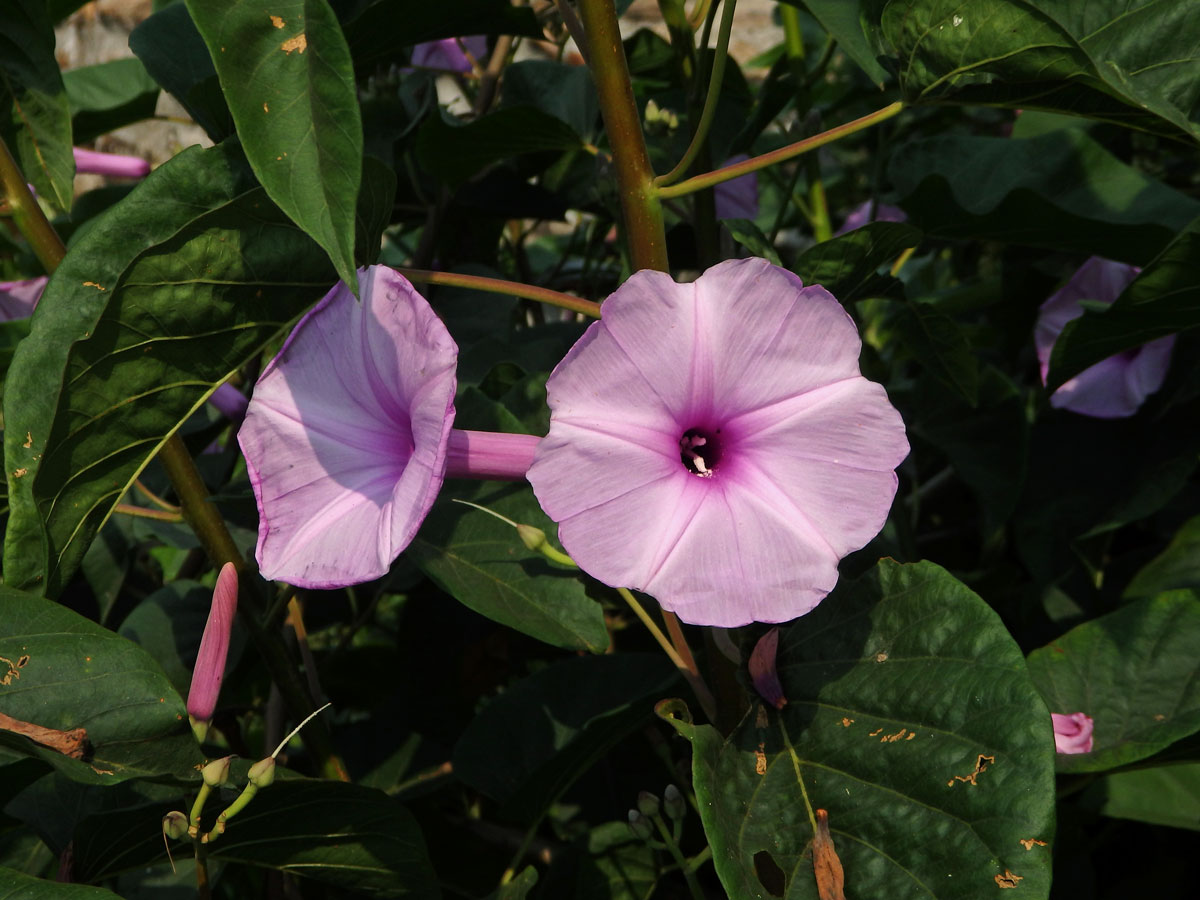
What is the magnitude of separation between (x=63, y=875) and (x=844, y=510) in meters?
0.72

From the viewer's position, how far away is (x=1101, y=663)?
1.04m

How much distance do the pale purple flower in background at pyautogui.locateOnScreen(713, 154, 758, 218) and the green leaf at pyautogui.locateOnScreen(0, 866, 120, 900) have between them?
1.11 m

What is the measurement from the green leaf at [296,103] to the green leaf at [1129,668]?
2.61 feet

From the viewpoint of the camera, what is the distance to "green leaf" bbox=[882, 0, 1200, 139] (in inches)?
27.1

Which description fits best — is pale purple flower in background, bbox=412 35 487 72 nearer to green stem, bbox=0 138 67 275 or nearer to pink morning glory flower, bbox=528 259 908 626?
green stem, bbox=0 138 67 275

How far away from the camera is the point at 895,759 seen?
2.44 feet

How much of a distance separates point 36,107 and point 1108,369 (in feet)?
4.04

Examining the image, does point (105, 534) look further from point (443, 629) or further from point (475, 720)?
point (475, 720)

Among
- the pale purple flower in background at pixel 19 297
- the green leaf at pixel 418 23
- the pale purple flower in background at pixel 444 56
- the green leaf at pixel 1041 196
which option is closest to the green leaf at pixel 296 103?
the green leaf at pixel 418 23

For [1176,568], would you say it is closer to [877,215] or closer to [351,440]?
[877,215]

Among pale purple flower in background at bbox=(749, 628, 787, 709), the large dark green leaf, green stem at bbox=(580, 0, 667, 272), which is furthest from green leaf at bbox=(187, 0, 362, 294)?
pale purple flower in background at bbox=(749, 628, 787, 709)

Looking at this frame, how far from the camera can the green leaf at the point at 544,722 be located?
1032 mm

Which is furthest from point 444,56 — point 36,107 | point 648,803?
point 648,803

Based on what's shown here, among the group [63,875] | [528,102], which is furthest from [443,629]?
[528,102]
